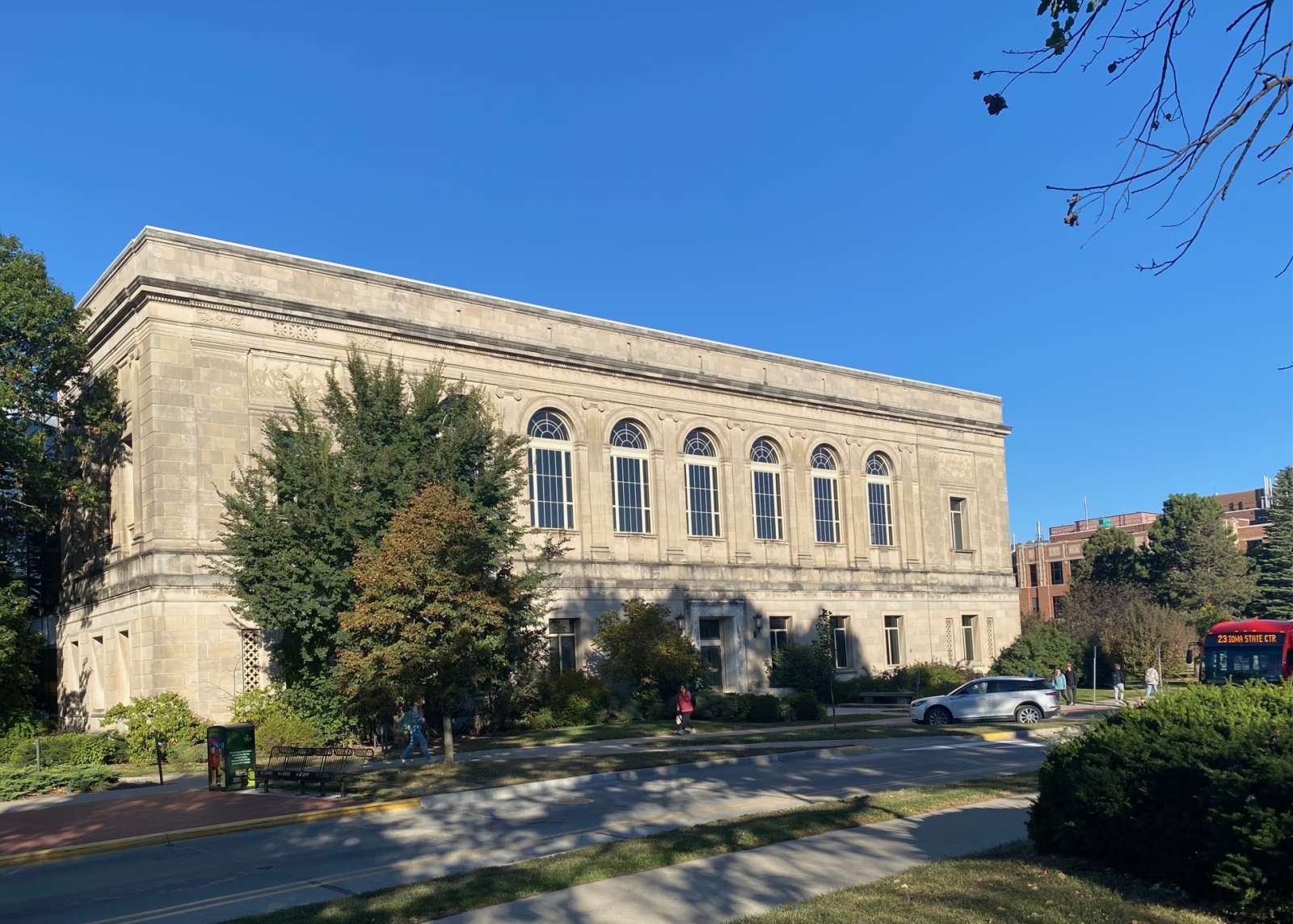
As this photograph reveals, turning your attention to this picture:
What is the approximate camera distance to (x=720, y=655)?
46.4m

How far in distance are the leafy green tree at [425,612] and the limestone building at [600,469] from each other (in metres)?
8.84

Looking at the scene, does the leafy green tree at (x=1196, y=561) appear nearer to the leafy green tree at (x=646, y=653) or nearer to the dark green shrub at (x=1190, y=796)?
the leafy green tree at (x=646, y=653)

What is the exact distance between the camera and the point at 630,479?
148 feet

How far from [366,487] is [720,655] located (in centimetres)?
2114

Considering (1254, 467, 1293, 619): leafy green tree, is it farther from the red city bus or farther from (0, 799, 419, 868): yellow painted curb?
(0, 799, 419, 868): yellow painted curb

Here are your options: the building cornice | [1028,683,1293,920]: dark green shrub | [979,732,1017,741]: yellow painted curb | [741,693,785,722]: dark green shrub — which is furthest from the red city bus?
[1028,683,1293,920]: dark green shrub

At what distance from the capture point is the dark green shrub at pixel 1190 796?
8.96 m

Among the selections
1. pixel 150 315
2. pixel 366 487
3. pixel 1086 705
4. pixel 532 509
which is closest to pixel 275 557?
pixel 366 487

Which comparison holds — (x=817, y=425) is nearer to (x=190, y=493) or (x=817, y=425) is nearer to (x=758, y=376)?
(x=758, y=376)

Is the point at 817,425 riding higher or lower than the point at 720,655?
higher

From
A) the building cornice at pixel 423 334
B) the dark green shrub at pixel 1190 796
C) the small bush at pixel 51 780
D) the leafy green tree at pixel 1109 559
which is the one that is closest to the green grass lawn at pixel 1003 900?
the dark green shrub at pixel 1190 796

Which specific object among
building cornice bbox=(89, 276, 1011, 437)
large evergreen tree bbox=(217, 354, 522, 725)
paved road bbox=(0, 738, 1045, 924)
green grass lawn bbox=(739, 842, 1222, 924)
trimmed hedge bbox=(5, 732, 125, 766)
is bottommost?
paved road bbox=(0, 738, 1045, 924)

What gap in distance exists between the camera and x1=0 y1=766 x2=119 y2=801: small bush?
22859 mm

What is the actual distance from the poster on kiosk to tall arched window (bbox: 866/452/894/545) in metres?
35.8
